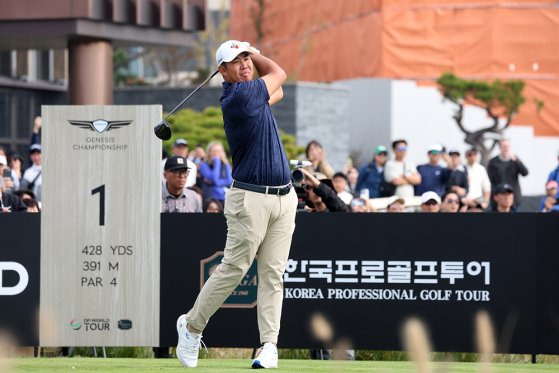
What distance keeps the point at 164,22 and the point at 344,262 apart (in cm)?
1364

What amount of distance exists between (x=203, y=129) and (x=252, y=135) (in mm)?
19107

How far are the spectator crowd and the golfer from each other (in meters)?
3.93

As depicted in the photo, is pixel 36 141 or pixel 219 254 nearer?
pixel 219 254

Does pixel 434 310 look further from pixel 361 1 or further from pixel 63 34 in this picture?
pixel 361 1

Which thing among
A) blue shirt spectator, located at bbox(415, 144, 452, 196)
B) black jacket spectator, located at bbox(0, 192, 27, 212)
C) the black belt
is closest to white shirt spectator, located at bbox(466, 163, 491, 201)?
blue shirt spectator, located at bbox(415, 144, 452, 196)

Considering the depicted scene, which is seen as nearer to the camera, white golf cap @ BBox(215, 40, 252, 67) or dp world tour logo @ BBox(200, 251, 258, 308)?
white golf cap @ BBox(215, 40, 252, 67)

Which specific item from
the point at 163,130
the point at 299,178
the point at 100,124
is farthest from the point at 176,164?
the point at 163,130

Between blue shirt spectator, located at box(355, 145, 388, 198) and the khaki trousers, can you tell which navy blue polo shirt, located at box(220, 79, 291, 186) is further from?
blue shirt spectator, located at box(355, 145, 388, 198)

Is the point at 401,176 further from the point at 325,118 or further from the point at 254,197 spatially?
the point at 325,118

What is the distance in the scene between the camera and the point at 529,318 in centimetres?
1153

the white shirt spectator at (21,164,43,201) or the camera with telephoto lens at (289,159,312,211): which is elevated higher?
the camera with telephoto lens at (289,159,312,211)

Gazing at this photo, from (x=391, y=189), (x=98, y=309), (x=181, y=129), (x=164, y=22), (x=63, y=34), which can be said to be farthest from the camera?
(x=181, y=129)

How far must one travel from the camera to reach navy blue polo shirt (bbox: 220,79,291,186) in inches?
354

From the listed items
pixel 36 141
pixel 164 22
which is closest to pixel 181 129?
pixel 164 22
